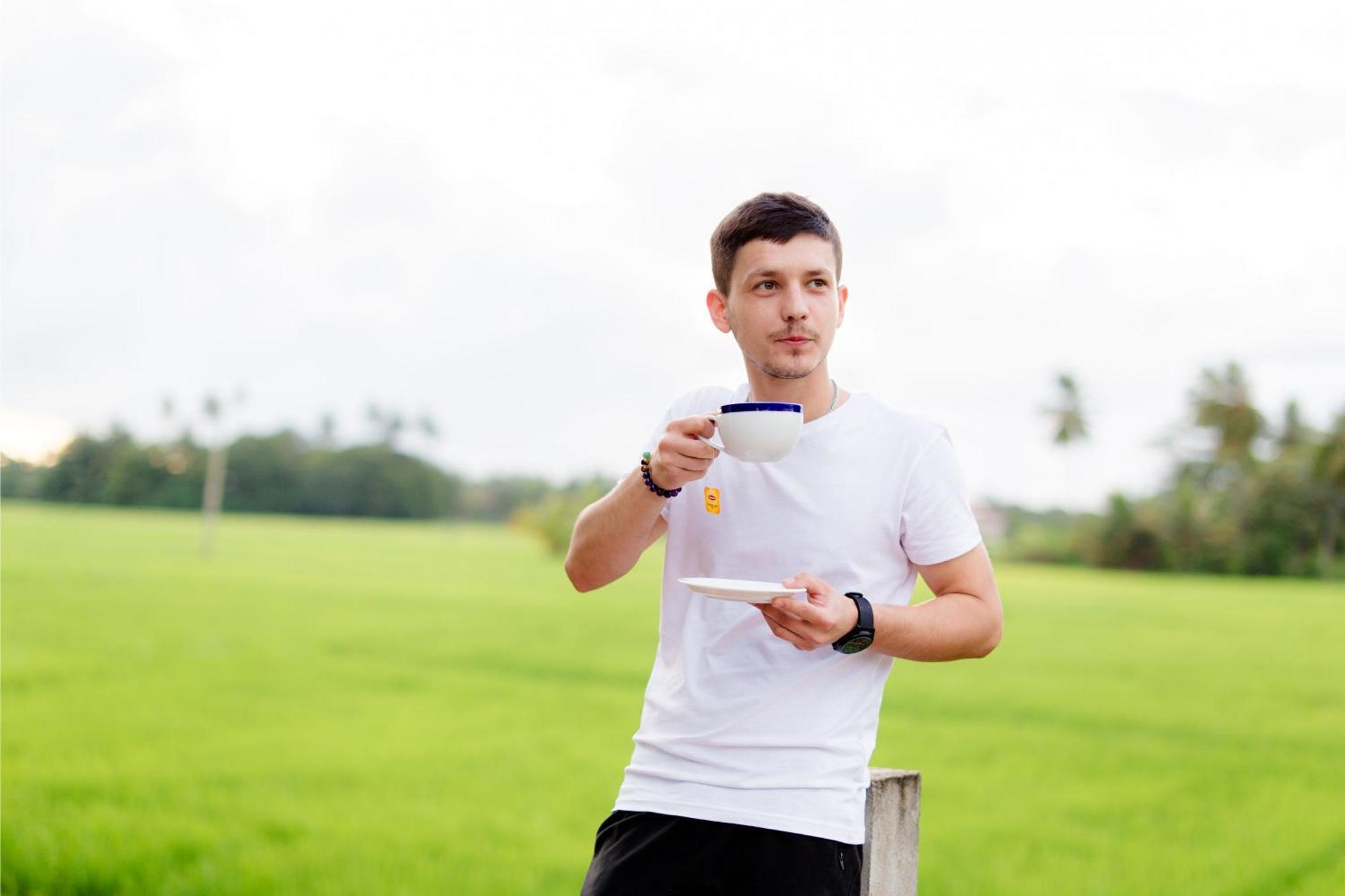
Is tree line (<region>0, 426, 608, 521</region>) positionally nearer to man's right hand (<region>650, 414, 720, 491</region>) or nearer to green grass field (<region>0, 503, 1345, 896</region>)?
green grass field (<region>0, 503, 1345, 896</region>)

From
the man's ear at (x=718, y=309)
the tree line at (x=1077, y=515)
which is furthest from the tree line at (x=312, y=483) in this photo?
the man's ear at (x=718, y=309)

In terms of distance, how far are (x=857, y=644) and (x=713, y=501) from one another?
1.33 ft

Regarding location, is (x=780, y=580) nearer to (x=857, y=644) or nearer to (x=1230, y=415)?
(x=857, y=644)

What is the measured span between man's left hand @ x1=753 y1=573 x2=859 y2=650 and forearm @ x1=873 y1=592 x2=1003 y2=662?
0.30 feet

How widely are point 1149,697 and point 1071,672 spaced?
1.84 meters

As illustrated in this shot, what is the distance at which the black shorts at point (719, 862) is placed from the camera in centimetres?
208

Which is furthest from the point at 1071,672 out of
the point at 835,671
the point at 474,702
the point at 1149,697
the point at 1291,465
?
the point at 1291,465

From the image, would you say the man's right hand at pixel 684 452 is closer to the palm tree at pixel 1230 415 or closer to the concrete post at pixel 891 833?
the concrete post at pixel 891 833

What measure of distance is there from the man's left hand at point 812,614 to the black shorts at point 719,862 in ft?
1.22

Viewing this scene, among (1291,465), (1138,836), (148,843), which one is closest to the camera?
(148,843)

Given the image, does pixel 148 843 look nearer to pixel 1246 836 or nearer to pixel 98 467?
pixel 1246 836

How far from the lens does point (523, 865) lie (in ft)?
20.1

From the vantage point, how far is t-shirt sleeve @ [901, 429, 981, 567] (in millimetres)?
2182

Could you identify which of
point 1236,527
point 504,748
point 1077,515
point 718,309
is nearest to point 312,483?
point 1077,515
